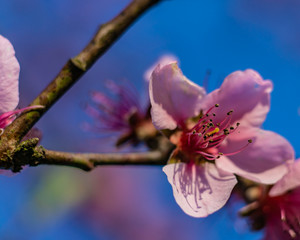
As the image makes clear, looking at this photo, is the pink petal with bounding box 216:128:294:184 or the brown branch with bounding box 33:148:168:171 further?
the pink petal with bounding box 216:128:294:184

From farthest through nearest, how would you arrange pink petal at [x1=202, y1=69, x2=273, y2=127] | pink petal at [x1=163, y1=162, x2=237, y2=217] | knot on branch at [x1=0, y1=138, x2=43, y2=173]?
pink petal at [x1=202, y1=69, x2=273, y2=127] → pink petal at [x1=163, y1=162, x2=237, y2=217] → knot on branch at [x1=0, y1=138, x2=43, y2=173]

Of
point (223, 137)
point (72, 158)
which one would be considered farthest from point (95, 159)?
point (223, 137)

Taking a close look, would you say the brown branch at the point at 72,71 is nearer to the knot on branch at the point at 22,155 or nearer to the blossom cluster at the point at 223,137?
the knot on branch at the point at 22,155

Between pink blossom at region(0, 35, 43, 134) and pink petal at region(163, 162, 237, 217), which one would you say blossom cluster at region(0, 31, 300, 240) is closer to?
pink petal at region(163, 162, 237, 217)

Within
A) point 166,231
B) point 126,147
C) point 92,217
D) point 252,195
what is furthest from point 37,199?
point 252,195

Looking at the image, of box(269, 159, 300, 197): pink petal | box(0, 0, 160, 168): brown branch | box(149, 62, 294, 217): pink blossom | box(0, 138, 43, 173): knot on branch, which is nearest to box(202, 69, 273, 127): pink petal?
box(149, 62, 294, 217): pink blossom

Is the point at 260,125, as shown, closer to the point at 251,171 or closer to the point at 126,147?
the point at 251,171

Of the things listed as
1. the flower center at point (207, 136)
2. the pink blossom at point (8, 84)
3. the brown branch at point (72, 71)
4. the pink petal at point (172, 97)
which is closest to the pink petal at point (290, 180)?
the flower center at point (207, 136)
